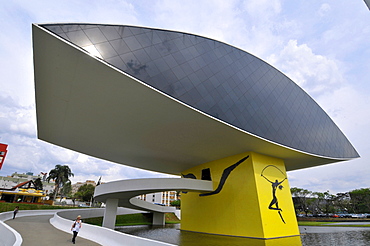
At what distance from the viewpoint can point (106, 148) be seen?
18.5 metres

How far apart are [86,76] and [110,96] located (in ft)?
5.29

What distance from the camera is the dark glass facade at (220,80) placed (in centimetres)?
974

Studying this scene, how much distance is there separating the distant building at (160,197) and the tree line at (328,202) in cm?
4538

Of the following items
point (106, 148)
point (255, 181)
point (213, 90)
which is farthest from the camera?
point (106, 148)

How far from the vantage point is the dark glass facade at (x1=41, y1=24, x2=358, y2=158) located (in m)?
9.74

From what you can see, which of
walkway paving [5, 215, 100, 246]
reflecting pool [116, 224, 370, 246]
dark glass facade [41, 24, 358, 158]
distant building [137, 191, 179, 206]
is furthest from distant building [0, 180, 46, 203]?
distant building [137, 191, 179, 206]

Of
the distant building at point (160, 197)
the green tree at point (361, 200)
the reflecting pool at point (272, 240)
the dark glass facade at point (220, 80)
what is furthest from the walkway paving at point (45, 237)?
the distant building at point (160, 197)

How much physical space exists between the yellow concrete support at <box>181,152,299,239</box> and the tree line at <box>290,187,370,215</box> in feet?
122

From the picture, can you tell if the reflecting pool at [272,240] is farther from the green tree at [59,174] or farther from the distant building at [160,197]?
the distant building at [160,197]

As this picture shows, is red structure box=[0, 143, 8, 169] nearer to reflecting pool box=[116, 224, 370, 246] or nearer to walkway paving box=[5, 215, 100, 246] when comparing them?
walkway paving box=[5, 215, 100, 246]

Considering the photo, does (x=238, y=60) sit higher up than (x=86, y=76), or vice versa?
(x=238, y=60)

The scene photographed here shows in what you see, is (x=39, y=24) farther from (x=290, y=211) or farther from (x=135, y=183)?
(x=290, y=211)

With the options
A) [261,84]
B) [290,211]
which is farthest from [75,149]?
[290,211]

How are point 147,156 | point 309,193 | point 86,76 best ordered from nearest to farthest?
point 86,76
point 147,156
point 309,193
